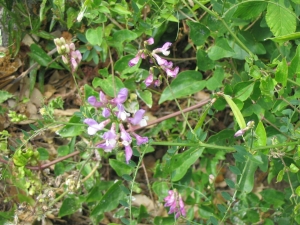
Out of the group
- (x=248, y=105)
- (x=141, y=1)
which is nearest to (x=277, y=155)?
(x=248, y=105)

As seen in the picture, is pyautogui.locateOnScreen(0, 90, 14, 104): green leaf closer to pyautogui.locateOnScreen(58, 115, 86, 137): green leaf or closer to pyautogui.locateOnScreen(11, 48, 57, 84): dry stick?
pyautogui.locateOnScreen(11, 48, 57, 84): dry stick

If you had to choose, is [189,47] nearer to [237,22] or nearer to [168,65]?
[237,22]

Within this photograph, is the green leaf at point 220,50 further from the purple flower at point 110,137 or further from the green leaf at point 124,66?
the purple flower at point 110,137

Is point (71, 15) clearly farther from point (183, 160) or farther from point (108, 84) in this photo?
point (183, 160)

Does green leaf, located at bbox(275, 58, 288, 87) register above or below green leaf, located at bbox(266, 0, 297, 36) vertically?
below

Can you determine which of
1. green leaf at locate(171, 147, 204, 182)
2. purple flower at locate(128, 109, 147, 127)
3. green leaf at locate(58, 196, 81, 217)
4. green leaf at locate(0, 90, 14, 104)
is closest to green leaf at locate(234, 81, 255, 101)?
green leaf at locate(171, 147, 204, 182)

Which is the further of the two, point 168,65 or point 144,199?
point 144,199

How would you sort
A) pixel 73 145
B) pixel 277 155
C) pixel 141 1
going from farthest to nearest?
1. pixel 73 145
2. pixel 141 1
3. pixel 277 155
